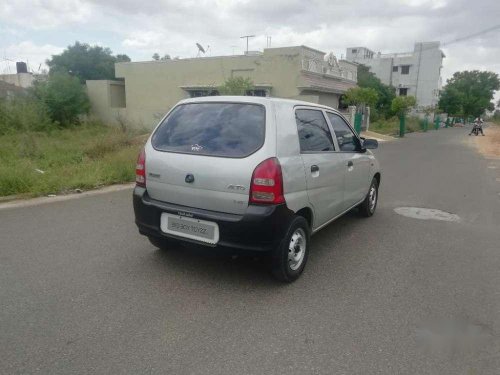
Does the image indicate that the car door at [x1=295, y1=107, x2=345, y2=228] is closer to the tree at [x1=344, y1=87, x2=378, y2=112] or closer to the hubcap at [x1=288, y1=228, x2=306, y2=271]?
the hubcap at [x1=288, y1=228, x2=306, y2=271]

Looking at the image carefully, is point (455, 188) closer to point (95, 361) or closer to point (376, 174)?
point (376, 174)

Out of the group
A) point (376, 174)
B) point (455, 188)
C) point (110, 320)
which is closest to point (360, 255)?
point (376, 174)

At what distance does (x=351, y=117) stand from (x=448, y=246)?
21.4 m

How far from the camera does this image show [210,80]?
77.1ft

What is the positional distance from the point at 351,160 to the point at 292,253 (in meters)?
1.67

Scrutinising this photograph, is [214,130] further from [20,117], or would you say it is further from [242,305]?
[20,117]

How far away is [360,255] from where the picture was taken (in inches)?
177

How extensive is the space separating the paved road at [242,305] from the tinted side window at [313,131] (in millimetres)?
1285

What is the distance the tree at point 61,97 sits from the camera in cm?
2431

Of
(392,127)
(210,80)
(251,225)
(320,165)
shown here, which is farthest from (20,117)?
(392,127)

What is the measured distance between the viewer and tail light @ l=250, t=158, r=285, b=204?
3.19m

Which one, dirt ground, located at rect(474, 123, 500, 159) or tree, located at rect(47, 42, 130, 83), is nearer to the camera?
dirt ground, located at rect(474, 123, 500, 159)

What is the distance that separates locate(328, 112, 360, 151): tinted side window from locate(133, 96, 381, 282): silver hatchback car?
51cm

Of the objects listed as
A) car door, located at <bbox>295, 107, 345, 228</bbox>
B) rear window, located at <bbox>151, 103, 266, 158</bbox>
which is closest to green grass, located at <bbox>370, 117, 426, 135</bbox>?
car door, located at <bbox>295, 107, 345, 228</bbox>
